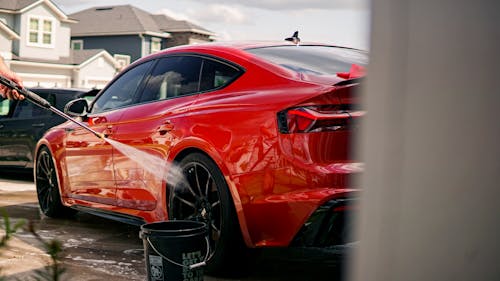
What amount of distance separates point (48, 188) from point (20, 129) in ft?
12.0

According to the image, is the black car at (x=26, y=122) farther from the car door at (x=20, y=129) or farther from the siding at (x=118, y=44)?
the siding at (x=118, y=44)

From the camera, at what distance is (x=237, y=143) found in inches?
187

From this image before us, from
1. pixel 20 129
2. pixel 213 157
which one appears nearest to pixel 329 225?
pixel 213 157

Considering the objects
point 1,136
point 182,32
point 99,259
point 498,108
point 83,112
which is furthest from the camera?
point 182,32

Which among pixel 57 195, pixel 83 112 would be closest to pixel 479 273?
pixel 83 112

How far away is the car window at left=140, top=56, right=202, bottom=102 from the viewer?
5660mm

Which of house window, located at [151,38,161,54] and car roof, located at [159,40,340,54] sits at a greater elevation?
house window, located at [151,38,161,54]

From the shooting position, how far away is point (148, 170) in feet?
18.9

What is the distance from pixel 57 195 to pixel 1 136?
4.32 meters

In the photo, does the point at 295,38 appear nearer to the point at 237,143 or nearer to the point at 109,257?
the point at 237,143

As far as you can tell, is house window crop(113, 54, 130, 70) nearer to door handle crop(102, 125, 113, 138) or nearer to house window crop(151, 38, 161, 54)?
house window crop(151, 38, 161, 54)

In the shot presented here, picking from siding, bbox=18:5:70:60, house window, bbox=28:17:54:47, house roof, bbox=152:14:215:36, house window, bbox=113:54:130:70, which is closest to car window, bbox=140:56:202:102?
siding, bbox=18:5:70:60

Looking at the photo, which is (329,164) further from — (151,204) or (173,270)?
(151,204)

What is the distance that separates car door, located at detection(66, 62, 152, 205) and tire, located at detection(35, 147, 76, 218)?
52cm
